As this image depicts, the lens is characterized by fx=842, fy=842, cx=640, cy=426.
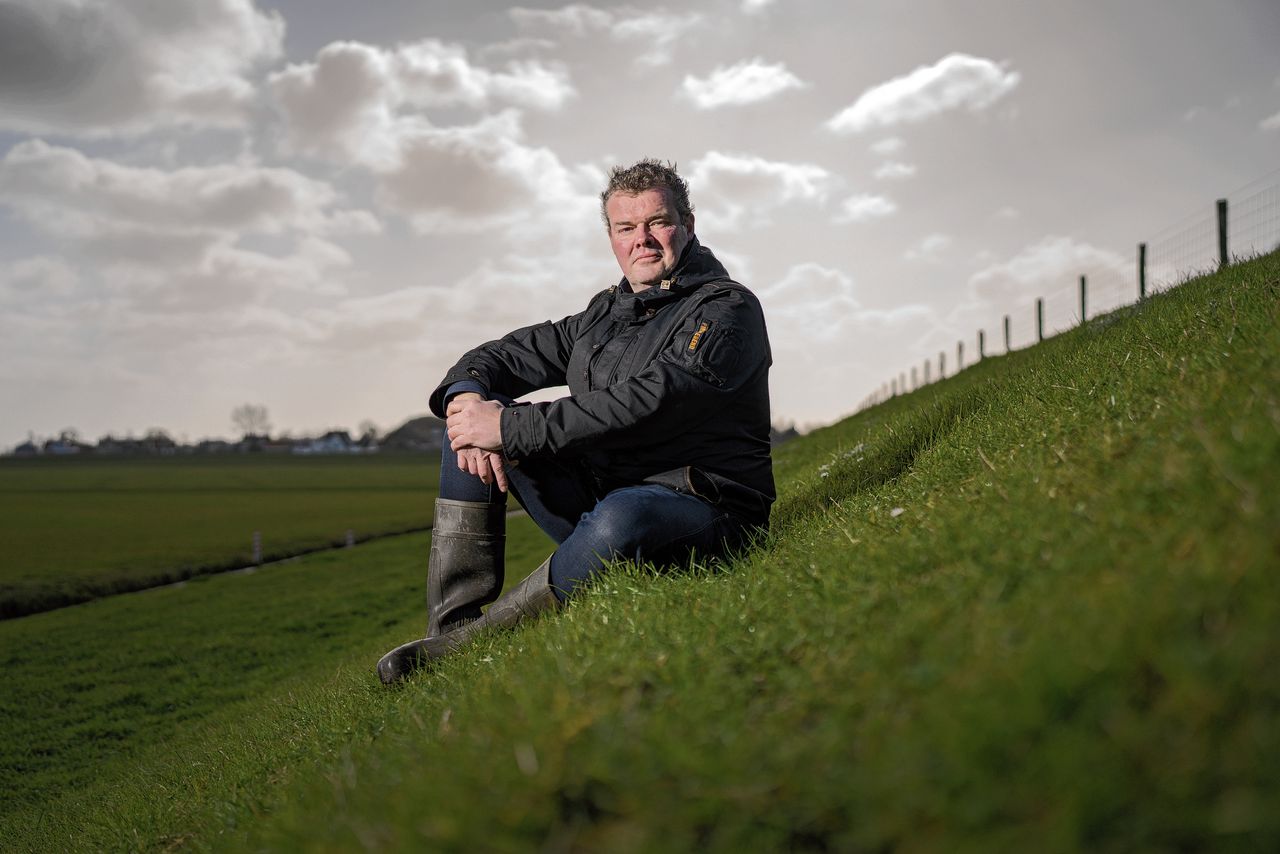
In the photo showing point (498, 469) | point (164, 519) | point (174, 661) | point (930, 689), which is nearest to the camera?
point (930, 689)

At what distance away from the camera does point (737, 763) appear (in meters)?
2.23

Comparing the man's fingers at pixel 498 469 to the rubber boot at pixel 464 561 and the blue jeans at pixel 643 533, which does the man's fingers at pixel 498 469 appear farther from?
the blue jeans at pixel 643 533

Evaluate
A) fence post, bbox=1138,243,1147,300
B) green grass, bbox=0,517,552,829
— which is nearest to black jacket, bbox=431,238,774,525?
green grass, bbox=0,517,552,829

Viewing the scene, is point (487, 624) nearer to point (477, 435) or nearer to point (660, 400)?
point (477, 435)

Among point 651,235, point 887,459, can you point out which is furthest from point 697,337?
point 887,459

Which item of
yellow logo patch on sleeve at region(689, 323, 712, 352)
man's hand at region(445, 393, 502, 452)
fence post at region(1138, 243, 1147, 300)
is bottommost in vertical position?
man's hand at region(445, 393, 502, 452)

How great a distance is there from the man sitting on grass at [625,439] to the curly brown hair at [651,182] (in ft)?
0.04

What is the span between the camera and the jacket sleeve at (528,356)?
250 inches

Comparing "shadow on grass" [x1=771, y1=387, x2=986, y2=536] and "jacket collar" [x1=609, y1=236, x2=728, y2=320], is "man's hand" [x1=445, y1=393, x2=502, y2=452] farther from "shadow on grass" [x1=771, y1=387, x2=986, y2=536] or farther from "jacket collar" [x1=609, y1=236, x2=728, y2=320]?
"shadow on grass" [x1=771, y1=387, x2=986, y2=536]

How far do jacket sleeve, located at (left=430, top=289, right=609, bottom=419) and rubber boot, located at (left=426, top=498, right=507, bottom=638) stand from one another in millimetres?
990

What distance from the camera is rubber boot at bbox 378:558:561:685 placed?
4.96m

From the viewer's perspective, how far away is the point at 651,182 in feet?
18.5

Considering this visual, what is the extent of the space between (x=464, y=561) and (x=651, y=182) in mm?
2841

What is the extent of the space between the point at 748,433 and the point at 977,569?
8.16 feet
